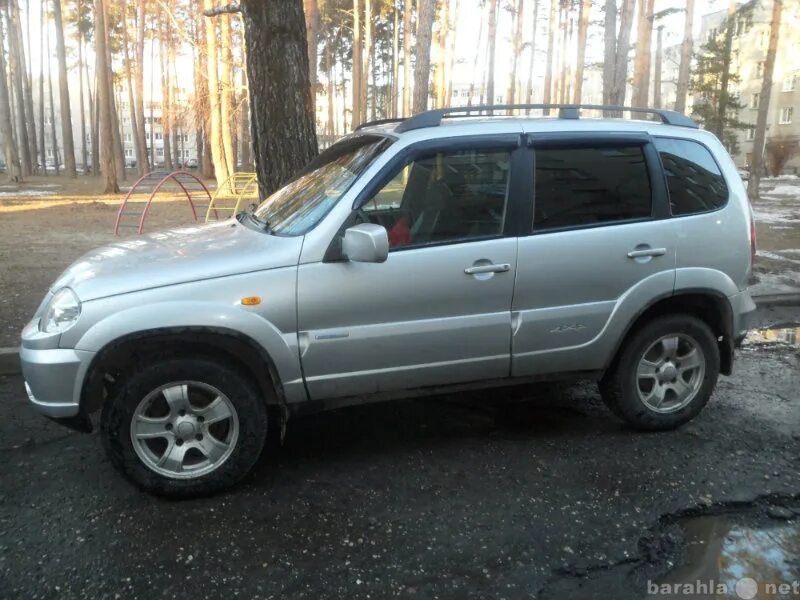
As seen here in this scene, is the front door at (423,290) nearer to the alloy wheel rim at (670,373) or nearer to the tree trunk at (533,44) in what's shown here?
the alloy wheel rim at (670,373)

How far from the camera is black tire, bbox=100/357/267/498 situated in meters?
3.51

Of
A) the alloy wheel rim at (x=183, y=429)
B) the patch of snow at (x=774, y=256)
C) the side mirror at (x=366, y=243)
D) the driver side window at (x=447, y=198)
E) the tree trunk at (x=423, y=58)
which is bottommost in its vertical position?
the patch of snow at (x=774, y=256)

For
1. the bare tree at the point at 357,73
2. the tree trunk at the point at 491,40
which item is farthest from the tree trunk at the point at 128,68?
the tree trunk at the point at 491,40

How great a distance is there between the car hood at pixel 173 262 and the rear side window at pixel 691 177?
2418mm

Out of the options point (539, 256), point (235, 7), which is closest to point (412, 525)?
point (539, 256)

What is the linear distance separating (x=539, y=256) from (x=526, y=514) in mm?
1459

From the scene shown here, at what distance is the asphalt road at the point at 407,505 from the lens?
301cm

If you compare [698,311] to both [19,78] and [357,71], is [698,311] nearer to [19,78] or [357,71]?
[357,71]

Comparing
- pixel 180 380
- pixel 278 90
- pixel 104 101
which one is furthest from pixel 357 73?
pixel 180 380

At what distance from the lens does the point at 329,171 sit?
14.5ft

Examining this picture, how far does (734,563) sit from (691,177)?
7.89ft

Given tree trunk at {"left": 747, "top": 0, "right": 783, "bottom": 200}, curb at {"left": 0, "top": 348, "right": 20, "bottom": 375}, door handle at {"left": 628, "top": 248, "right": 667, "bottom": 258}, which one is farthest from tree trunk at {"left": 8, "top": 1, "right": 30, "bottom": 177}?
door handle at {"left": 628, "top": 248, "right": 667, "bottom": 258}

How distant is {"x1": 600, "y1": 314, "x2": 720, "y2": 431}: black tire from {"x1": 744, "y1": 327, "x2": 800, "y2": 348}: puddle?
8.46 ft

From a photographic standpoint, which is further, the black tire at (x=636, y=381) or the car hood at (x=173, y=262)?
the black tire at (x=636, y=381)
